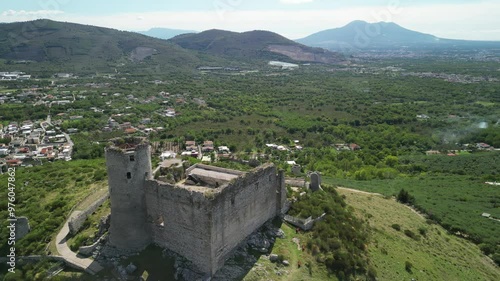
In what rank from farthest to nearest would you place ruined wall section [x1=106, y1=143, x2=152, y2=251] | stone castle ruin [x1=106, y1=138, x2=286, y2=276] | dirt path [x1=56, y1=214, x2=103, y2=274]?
dirt path [x1=56, y1=214, x2=103, y2=274] < ruined wall section [x1=106, y1=143, x2=152, y2=251] < stone castle ruin [x1=106, y1=138, x2=286, y2=276]

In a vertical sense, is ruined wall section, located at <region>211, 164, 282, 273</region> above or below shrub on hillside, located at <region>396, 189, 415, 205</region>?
above

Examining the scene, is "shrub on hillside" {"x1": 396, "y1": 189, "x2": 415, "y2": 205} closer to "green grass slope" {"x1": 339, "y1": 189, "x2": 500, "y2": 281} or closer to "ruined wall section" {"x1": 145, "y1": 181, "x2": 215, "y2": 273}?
"green grass slope" {"x1": 339, "y1": 189, "x2": 500, "y2": 281}

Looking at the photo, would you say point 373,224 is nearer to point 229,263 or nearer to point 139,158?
point 229,263

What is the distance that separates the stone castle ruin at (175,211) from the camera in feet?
79.7

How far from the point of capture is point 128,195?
26.5m

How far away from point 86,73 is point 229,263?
192 metres

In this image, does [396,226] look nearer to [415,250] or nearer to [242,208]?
[415,250]

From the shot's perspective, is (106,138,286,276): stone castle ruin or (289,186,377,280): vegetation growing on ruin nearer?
→ (106,138,286,276): stone castle ruin

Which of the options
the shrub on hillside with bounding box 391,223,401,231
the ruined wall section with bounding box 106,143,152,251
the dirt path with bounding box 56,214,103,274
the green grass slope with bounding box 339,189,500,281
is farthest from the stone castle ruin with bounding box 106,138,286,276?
the shrub on hillside with bounding box 391,223,401,231

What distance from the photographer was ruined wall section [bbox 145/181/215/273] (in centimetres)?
2403

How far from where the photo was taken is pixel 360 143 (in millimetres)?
89312

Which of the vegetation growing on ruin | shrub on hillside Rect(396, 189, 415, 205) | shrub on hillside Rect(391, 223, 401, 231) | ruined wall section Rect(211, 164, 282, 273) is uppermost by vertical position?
ruined wall section Rect(211, 164, 282, 273)

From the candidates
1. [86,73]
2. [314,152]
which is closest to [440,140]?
[314,152]

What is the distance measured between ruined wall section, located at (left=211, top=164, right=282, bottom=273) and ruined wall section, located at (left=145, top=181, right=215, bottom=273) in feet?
2.04
